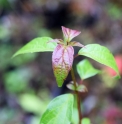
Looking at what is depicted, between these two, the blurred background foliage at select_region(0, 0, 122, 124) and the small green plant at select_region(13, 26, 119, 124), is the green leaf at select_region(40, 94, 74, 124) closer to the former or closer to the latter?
the small green plant at select_region(13, 26, 119, 124)

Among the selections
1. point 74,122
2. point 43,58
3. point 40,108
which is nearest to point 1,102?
point 40,108

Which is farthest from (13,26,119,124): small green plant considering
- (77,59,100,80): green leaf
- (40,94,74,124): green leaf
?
(77,59,100,80): green leaf

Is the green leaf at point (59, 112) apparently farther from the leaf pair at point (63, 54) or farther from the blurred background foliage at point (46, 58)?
the blurred background foliage at point (46, 58)

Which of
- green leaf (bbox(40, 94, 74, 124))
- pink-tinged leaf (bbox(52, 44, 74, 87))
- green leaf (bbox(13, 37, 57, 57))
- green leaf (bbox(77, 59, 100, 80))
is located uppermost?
green leaf (bbox(13, 37, 57, 57))

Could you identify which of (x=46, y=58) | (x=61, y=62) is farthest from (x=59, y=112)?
(x=46, y=58)

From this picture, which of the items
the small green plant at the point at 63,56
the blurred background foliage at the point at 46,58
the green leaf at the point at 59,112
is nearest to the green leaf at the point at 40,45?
the small green plant at the point at 63,56

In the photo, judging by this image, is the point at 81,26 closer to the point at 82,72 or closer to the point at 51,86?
the point at 51,86
